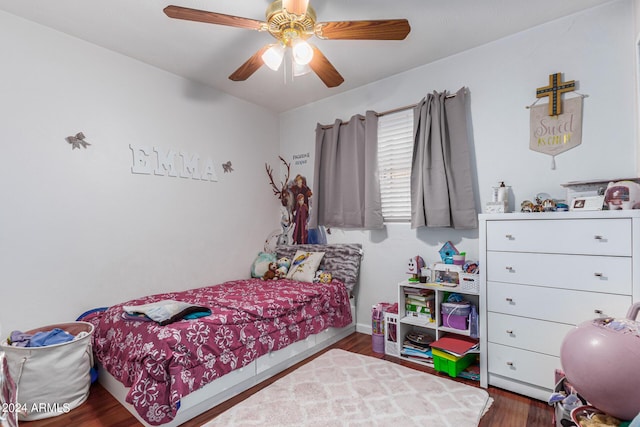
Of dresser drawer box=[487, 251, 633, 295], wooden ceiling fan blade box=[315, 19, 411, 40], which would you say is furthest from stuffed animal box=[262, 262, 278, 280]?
wooden ceiling fan blade box=[315, 19, 411, 40]

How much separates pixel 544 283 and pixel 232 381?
7.07ft

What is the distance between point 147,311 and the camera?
1981mm

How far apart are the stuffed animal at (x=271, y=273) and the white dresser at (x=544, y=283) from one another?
2.04 metres

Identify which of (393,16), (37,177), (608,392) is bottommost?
(608,392)

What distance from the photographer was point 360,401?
2.06 metres

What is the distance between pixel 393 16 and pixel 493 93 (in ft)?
3.46

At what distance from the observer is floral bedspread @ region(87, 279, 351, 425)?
5.69ft

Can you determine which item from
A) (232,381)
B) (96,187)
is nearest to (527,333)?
(232,381)

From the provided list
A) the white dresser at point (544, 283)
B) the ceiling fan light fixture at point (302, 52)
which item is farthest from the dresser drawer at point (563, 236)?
the ceiling fan light fixture at point (302, 52)

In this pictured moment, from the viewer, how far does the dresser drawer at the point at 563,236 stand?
5.86 feet

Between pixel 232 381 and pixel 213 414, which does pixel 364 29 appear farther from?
pixel 213 414

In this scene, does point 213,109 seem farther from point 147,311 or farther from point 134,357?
point 134,357

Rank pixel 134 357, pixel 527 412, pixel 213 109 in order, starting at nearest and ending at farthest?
pixel 134 357
pixel 527 412
pixel 213 109

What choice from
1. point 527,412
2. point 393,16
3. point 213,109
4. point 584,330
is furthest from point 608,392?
point 213,109
